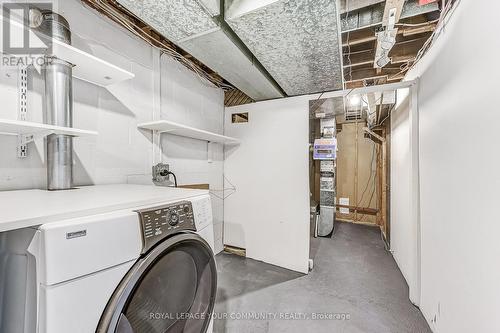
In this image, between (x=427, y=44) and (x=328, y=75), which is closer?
(x=427, y=44)

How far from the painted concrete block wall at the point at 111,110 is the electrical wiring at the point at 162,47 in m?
0.05

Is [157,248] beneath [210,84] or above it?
beneath

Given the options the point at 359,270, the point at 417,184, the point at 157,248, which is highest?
the point at 417,184

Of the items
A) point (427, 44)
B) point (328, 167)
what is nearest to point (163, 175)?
point (427, 44)

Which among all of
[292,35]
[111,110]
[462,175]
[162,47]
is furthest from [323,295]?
[162,47]

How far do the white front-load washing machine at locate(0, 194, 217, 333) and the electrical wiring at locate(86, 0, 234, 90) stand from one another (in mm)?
1664

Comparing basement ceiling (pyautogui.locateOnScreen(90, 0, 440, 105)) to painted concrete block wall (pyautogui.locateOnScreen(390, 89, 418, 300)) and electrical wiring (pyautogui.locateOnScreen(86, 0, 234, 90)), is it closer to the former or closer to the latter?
electrical wiring (pyautogui.locateOnScreen(86, 0, 234, 90))

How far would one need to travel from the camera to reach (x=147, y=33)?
1.90 m

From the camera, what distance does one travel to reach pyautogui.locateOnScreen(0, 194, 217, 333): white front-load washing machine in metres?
0.59

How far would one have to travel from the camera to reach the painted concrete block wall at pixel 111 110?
1.23m

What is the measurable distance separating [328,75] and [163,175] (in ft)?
6.77

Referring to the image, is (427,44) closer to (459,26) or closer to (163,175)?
(459,26)

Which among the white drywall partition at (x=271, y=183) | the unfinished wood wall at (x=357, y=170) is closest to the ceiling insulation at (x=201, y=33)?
the white drywall partition at (x=271, y=183)

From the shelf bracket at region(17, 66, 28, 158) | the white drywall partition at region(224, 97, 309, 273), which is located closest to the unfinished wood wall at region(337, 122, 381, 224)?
the white drywall partition at region(224, 97, 309, 273)
